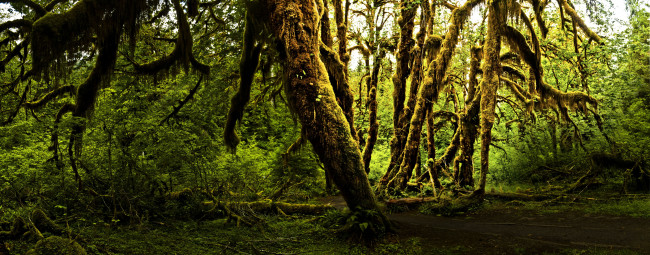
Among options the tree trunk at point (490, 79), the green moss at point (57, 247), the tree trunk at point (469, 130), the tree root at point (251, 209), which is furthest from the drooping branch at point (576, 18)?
the green moss at point (57, 247)

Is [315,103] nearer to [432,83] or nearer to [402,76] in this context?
[432,83]

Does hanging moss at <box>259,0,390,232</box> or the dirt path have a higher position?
hanging moss at <box>259,0,390,232</box>

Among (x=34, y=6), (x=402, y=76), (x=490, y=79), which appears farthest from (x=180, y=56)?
(x=402, y=76)

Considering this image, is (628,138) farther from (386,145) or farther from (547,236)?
(386,145)

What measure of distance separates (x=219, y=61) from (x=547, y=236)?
335 inches

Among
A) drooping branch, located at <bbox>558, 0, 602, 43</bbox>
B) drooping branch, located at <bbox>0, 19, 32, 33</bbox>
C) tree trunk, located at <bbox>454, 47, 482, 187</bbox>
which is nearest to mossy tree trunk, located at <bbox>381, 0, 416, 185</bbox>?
tree trunk, located at <bbox>454, 47, 482, 187</bbox>

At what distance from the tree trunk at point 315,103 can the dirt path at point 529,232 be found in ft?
4.46

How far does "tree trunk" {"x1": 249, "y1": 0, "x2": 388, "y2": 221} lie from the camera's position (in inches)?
254

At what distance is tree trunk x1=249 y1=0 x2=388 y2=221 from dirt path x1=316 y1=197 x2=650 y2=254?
1.36 metres

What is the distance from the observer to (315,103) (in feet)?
21.6

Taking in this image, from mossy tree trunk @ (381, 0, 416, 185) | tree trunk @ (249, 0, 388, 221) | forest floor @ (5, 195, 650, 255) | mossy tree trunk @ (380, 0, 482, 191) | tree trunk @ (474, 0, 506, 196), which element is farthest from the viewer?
mossy tree trunk @ (381, 0, 416, 185)

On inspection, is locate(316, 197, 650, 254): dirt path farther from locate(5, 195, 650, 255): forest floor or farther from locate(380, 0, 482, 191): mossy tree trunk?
locate(380, 0, 482, 191): mossy tree trunk

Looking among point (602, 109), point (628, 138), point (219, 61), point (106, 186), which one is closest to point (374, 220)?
point (106, 186)

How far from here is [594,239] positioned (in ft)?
20.1
